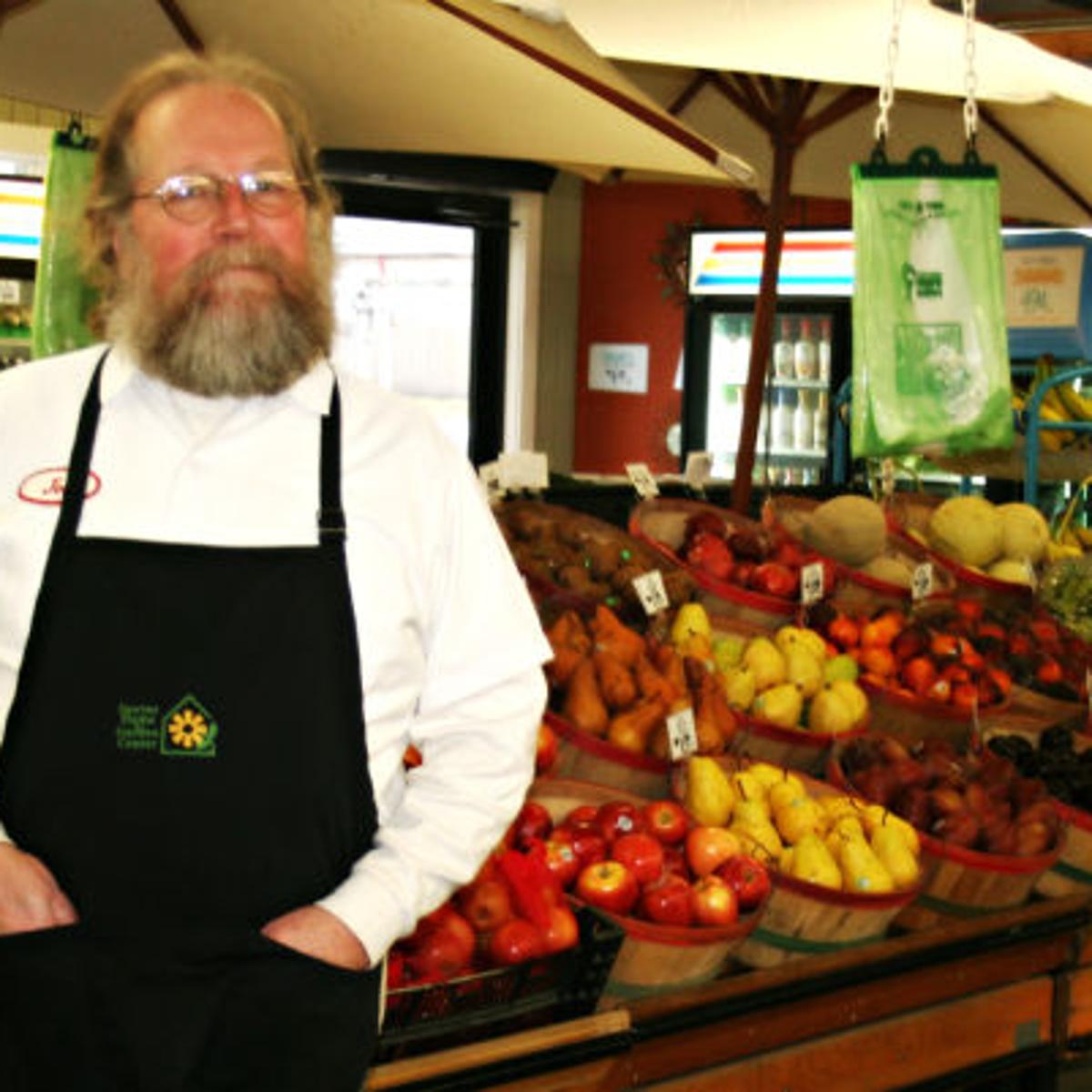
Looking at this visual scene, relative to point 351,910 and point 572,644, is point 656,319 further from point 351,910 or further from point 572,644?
point 351,910

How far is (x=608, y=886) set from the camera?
2.91 meters

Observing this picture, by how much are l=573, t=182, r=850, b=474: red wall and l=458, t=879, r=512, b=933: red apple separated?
8669 mm

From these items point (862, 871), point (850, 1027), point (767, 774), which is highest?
point (767, 774)

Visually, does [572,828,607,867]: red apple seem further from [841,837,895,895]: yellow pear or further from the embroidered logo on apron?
the embroidered logo on apron

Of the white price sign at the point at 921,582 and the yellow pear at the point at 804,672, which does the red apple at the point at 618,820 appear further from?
the white price sign at the point at 921,582

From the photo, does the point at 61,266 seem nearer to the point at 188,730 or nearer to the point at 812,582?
the point at 812,582

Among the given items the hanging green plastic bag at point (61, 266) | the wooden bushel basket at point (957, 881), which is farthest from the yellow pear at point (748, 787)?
the hanging green plastic bag at point (61, 266)

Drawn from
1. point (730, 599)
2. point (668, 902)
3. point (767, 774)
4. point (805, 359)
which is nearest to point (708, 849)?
point (668, 902)

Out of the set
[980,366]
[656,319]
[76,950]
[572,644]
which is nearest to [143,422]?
[76,950]

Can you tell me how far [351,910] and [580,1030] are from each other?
104cm

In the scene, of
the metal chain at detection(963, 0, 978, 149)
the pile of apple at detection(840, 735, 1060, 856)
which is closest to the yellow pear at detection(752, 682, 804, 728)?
the pile of apple at detection(840, 735, 1060, 856)

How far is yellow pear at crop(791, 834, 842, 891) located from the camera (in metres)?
3.16

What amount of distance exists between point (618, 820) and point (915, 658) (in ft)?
4.53

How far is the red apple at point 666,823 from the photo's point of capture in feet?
10.4
